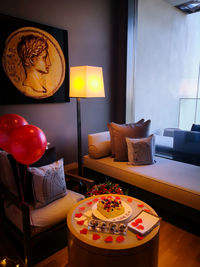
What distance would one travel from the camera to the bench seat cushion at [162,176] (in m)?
1.90

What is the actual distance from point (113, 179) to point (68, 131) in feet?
3.51

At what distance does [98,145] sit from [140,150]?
1.85 ft

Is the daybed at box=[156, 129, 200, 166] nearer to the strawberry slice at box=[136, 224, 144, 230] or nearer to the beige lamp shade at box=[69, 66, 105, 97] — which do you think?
the beige lamp shade at box=[69, 66, 105, 97]

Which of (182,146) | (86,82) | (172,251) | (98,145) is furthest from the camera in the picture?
(182,146)

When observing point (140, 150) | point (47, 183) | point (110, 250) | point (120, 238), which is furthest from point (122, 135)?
point (110, 250)

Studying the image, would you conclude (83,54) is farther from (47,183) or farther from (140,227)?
(140,227)

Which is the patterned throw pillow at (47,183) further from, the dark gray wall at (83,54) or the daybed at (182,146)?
the daybed at (182,146)

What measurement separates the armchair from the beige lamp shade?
935mm

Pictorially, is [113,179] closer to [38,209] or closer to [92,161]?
[92,161]

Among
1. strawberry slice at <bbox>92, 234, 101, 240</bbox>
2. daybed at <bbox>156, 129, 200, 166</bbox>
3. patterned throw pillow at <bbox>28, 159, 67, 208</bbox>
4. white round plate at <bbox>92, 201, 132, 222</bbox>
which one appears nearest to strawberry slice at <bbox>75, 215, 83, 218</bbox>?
white round plate at <bbox>92, 201, 132, 222</bbox>

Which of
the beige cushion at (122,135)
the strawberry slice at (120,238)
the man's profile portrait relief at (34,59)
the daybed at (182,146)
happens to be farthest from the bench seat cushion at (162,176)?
the man's profile portrait relief at (34,59)

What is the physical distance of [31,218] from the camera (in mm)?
1585

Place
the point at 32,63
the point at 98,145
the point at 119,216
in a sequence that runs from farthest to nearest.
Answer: the point at 98,145
the point at 32,63
the point at 119,216

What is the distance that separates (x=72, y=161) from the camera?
3236mm
